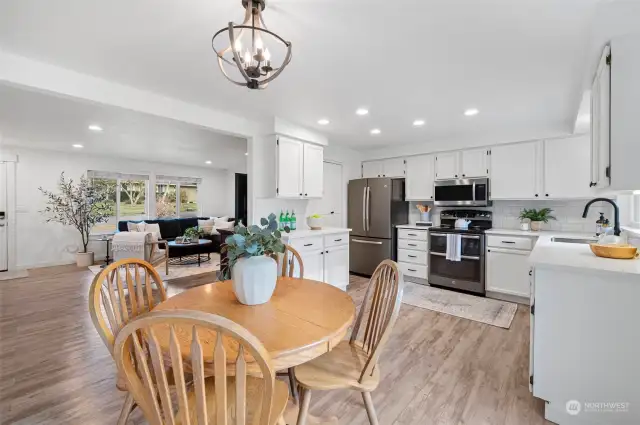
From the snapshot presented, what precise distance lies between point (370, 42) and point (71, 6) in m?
1.66

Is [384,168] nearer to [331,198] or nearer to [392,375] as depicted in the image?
[331,198]

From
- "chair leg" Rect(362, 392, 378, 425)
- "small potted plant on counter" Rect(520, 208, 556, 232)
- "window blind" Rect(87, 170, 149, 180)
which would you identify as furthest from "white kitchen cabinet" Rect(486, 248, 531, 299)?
"window blind" Rect(87, 170, 149, 180)

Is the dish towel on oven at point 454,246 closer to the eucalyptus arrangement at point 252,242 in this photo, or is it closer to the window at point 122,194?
the eucalyptus arrangement at point 252,242

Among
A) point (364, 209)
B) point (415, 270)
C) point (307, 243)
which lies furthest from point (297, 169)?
point (415, 270)

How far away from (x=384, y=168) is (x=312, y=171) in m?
1.66

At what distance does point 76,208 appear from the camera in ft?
20.2

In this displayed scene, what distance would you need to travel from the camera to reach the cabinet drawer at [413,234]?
4621 millimetres

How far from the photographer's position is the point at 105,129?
14.2 feet

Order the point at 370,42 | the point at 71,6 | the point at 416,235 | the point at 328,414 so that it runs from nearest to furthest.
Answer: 1. the point at 71,6
2. the point at 328,414
3. the point at 370,42
4. the point at 416,235

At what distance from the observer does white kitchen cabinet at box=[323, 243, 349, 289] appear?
4.11m

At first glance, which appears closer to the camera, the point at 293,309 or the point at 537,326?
the point at 293,309

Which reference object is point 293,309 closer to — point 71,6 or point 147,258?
point 71,6

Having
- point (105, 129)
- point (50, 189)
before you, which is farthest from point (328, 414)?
point (50, 189)

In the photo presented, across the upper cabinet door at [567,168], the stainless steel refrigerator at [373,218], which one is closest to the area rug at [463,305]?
the stainless steel refrigerator at [373,218]
